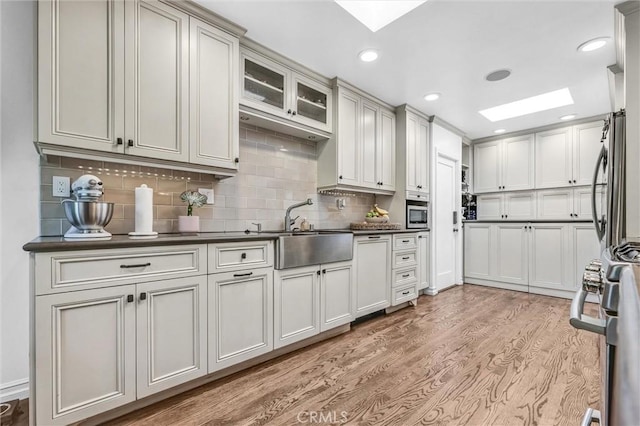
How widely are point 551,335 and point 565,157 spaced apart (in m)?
2.89

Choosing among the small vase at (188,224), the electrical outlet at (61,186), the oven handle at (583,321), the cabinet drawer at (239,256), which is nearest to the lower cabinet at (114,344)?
the cabinet drawer at (239,256)

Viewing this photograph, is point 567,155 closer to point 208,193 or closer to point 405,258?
point 405,258

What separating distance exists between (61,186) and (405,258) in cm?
306

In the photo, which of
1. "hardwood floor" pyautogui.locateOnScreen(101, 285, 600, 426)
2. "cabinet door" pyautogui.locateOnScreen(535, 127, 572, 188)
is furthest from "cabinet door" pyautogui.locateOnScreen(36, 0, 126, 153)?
"cabinet door" pyautogui.locateOnScreen(535, 127, 572, 188)

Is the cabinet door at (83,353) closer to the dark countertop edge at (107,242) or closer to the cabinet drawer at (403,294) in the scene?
the dark countertop edge at (107,242)

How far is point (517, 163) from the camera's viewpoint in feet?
15.0

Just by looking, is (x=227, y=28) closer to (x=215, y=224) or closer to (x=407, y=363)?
(x=215, y=224)

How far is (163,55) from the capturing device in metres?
1.81

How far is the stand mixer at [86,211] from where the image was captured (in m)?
1.44

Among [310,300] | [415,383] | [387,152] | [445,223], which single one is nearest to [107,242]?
[310,300]

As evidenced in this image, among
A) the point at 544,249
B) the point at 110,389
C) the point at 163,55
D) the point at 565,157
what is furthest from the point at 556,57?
the point at 110,389

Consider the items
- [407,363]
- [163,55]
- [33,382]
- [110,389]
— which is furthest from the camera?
[407,363]

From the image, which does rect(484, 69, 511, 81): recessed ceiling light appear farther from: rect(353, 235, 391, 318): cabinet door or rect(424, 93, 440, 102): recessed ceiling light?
rect(353, 235, 391, 318): cabinet door

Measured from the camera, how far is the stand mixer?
1.44 m
